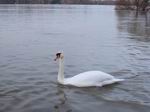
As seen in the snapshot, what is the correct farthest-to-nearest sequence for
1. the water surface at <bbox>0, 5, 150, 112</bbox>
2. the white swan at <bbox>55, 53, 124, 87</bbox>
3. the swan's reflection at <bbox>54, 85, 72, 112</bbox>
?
1. the white swan at <bbox>55, 53, 124, 87</bbox>
2. the water surface at <bbox>0, 5, 150, 112</bbox>
3. the swan's reflection at <bbox>54, 85, 72, 112</bbox>

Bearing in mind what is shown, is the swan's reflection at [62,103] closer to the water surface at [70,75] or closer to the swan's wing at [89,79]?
the water surface at [70,75]

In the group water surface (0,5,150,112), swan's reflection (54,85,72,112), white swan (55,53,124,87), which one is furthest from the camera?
white swan (55,53,124,87)

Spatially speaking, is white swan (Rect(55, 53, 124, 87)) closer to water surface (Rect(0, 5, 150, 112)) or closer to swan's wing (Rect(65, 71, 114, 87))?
A: swan's wing (Rect(65, 71, 114, 87))

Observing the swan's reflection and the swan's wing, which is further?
the swan's wing

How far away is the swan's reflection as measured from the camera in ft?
30.1

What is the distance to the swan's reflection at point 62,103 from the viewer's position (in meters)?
9.17

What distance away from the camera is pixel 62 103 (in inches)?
381

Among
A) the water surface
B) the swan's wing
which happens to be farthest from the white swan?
the water surface

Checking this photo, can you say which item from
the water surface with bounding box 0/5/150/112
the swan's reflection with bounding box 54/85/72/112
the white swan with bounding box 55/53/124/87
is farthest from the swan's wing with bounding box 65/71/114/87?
the swan's reflection with bounding box 54/85/72/112

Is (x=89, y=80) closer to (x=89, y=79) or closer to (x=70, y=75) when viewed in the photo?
(x=89, y=79)

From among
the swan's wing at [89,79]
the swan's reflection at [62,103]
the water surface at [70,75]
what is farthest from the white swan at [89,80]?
the swan's reflection at [62,103]

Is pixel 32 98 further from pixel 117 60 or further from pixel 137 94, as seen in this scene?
pixel 117 60

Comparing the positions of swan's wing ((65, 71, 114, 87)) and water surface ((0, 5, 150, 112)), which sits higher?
swan's wing ((65, 71, 114, 87))

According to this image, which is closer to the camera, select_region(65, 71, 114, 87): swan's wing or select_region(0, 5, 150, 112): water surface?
select_region(0, 5, 150, 112): water surface
